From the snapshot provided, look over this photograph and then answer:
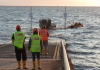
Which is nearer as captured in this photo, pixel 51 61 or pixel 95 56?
pixel 51 61

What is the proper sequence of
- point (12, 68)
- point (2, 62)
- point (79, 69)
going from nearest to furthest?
point (12, 68)
point (2, 62)
point (79, 69)

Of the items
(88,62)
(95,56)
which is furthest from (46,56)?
(95,56)

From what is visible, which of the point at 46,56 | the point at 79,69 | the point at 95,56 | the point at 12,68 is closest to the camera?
the point at 12,68

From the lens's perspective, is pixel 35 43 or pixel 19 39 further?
pixel 19 39

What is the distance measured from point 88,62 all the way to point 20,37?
1379 cm

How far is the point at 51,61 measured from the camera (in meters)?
16.0

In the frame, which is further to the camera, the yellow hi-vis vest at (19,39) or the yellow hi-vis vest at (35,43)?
the yellow hi-vis vest at (19,39)

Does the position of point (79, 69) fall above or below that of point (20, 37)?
below

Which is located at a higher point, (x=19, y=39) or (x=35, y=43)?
(x=19, y=39)

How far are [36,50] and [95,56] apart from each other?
1700cm

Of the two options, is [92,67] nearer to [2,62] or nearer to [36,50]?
[2,62]

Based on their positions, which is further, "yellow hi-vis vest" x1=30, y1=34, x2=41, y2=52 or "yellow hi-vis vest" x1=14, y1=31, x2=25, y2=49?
"yellow hi-vis vest" x1=14, y1=31, x2=25, y2=49

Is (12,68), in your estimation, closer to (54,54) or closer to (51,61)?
(51,61)

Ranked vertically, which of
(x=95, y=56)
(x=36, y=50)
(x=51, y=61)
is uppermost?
(x=36, y=50)
